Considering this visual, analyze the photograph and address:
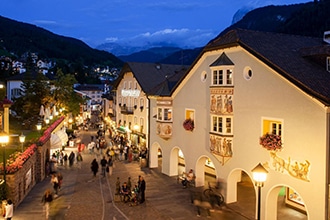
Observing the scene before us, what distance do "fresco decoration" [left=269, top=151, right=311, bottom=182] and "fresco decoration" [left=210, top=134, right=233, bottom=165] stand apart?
3.23 m

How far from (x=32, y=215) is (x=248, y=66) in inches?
571

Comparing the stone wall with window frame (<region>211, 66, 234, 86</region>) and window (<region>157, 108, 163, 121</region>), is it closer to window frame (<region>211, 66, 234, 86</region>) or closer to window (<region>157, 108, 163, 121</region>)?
window (<region>157, 108, 163, 121</region>)

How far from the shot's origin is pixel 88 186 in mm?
25531

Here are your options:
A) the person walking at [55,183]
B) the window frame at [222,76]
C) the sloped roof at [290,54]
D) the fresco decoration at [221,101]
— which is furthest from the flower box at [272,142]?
the person walking at [55,183]

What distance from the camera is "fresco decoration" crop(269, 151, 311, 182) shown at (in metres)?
15.8

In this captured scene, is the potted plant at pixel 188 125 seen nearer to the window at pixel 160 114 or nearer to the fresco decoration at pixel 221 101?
the fresco decoration at pixel 221 101

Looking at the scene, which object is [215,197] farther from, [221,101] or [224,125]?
[221,101]

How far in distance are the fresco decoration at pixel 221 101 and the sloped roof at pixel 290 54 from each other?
2.74 metres

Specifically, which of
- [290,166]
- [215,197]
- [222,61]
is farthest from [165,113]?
[290,166]

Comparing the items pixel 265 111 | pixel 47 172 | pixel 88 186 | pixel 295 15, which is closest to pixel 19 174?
pixel 88 186

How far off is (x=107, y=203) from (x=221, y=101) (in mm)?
9447

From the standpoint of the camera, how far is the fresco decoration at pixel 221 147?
67.5ft

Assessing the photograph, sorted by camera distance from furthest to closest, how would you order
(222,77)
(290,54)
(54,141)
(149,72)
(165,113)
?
(149,72), (54,141), (165,113), (222,77), (290,54)

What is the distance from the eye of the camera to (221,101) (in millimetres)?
21062
